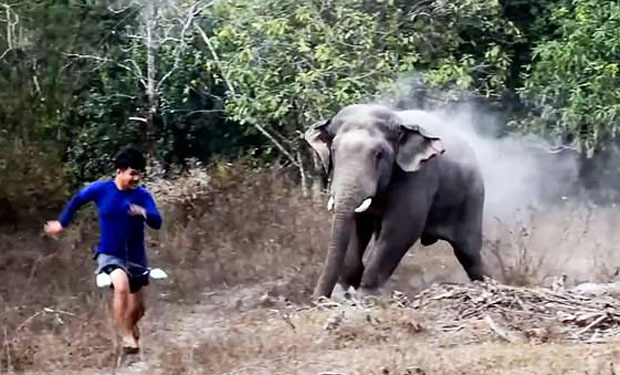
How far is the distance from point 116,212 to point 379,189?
10.9 ft

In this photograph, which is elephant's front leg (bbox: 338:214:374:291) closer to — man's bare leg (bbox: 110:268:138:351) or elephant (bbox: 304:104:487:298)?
elephant (bbox: 304:104:487:298)

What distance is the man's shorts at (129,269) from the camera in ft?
29.4

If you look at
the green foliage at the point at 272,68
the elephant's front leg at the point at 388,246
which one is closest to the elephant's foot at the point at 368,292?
the elephant's front leg at the point at 388,246

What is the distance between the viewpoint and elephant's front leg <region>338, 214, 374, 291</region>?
1200 cm

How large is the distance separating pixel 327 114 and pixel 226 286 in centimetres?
368

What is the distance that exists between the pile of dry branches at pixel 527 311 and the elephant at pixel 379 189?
1.03m

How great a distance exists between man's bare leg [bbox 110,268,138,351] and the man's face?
1.85ft

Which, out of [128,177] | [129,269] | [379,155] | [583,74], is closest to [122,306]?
[129,269]

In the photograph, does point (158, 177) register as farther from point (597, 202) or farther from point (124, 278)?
point (124, 278)

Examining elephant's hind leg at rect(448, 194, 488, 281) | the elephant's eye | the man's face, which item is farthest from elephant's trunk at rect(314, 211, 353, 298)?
the man's face

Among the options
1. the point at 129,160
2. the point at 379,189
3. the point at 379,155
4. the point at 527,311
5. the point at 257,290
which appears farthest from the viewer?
the point at 257,290

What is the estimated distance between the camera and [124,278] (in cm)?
888

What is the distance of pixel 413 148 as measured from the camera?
38.6 feet

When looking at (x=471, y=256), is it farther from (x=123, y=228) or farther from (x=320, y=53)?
(x=123, y=228)
